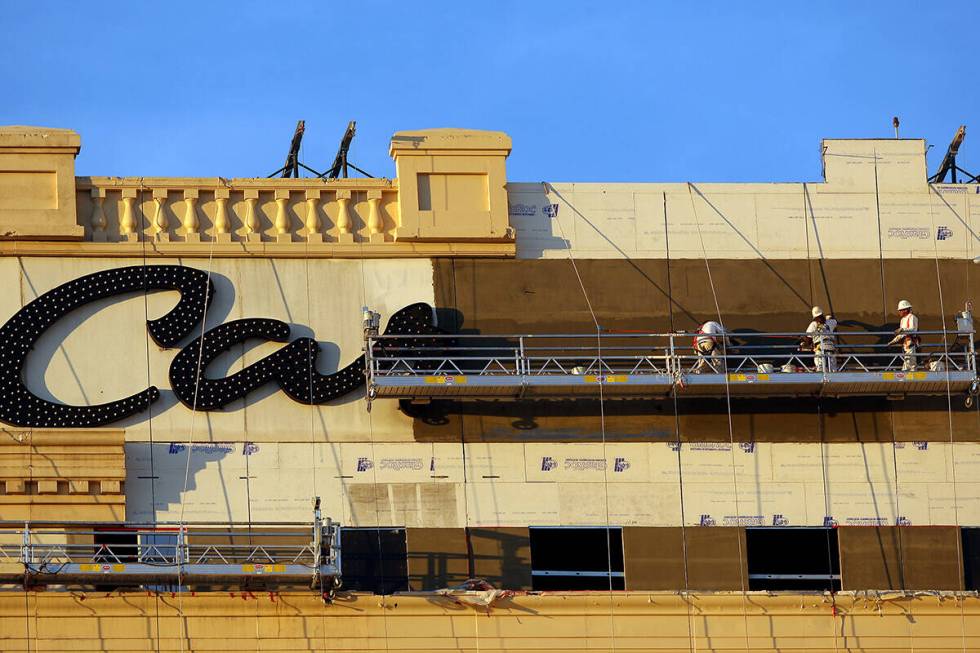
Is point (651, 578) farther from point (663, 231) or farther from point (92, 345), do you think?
point (92, 345)

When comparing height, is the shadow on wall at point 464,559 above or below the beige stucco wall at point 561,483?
below

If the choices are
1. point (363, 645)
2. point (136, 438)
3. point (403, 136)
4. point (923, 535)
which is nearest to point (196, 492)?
point (136, 438)

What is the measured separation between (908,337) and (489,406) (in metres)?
8.65

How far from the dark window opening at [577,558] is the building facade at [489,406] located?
2.0 inches

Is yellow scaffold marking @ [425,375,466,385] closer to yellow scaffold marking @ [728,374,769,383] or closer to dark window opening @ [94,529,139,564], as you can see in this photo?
yellow scaffold marking @ [728,374,769,383]

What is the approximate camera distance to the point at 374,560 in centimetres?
4169

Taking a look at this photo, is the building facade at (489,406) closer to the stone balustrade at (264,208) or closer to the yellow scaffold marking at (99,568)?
the stone balustrade at (264,208)

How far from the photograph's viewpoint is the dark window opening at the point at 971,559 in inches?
1689

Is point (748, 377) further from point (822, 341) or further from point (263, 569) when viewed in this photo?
point (263, 569)

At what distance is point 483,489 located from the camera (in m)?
42.4

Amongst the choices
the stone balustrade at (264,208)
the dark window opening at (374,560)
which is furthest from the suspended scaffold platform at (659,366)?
the dark window opening at (374,560)

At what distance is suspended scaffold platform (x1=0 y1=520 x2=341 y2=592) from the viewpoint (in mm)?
38875

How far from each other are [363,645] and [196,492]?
4.71 metres

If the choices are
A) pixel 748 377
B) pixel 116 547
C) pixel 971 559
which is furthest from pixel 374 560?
pixel 971 559
